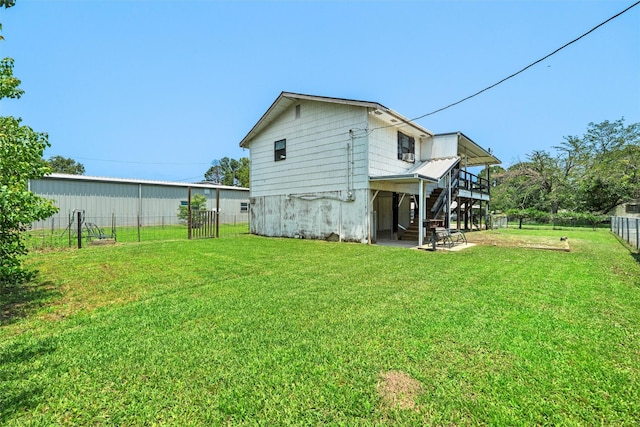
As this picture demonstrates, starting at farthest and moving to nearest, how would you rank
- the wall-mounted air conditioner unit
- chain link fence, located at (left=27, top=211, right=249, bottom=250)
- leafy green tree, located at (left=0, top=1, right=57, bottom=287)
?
1. chain link fence, located at (left=27, top=211, right=249, bottom=250)
2. the wall-mounted air conditioner unit
3. leafy green tree, located at (left=0, top=1, right=57, bottom=287)

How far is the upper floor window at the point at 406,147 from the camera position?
46.9ft

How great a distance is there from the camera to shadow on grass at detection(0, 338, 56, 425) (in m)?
2.21

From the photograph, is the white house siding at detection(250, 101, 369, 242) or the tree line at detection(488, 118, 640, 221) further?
the tree line at detection(488, 118, 640, 221)

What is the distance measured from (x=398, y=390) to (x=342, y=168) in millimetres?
10924

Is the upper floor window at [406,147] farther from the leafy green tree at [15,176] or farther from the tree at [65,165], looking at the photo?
the tree at [65,165]

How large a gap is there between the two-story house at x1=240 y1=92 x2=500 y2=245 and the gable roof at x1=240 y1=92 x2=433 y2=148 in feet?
0.14

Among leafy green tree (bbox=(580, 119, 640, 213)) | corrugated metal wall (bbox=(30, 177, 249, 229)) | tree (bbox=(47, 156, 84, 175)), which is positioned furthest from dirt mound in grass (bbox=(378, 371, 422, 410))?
tree (bbox=(47, 156, 84, 175))

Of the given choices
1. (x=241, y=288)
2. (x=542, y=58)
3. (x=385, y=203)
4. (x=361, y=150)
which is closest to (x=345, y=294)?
(x=241, y=288)

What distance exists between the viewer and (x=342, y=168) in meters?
12.8

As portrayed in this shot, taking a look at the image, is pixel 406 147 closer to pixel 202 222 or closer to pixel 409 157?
pixel 409 157

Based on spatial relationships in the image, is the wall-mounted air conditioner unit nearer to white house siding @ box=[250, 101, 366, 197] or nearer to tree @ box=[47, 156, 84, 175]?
white house siding @ box=[250, 101, 366, 197]

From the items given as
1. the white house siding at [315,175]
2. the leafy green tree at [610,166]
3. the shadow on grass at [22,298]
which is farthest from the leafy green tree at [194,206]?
the leafy green tree at [610,166]

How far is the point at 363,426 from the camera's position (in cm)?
198

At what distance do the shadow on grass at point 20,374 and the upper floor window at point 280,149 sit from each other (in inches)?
505
